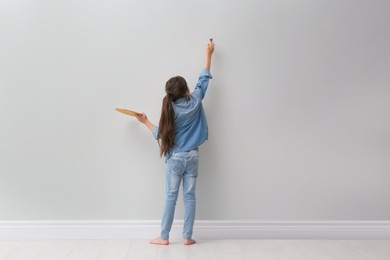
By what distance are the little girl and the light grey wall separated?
20 cm

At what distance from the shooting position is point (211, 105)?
3.66 metres

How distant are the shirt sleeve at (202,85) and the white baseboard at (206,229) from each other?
92 centimetres

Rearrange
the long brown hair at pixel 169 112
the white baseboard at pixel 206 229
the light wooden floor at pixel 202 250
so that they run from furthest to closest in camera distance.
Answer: the white baseboard at pixel 206 229 → the long brown hair at pixel 169 112 → the light wooden floor at pixel 202 250

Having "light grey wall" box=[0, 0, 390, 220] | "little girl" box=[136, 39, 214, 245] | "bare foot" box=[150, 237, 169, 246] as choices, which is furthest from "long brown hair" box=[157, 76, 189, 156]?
"bare foot" box=[150, 237, 169, 246]

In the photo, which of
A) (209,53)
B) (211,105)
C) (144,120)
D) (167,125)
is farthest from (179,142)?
(209,53)

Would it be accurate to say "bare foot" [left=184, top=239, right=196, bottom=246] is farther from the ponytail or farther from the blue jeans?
the ponytail

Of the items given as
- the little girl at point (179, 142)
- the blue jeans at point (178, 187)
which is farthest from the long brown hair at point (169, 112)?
the blue jeans at point (178, 187)

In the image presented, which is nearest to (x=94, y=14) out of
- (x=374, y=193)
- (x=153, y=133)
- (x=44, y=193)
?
(x=153, y=133)

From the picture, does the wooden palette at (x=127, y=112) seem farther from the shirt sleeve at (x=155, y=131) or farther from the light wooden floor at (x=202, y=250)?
the light wooden floor at (x=202, y=250)

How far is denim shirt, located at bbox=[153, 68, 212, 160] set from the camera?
3428 mm

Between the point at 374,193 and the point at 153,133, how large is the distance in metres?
1.69

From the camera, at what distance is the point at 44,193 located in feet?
11.7

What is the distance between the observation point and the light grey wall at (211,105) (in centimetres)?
358

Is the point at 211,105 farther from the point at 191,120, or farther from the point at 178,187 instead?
the point at 178,187
